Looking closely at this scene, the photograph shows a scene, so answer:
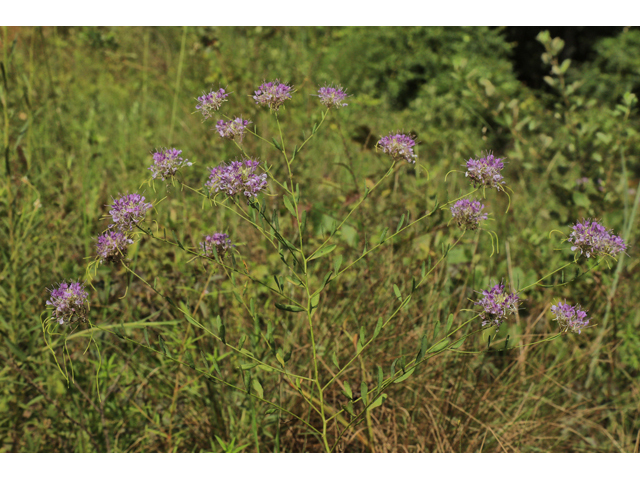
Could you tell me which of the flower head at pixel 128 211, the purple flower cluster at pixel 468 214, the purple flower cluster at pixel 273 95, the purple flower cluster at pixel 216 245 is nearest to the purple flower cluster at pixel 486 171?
the purple flower cluster at pixel 468 214

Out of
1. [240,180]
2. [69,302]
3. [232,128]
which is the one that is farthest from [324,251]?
[69,302]

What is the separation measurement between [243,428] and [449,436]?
2.18ft

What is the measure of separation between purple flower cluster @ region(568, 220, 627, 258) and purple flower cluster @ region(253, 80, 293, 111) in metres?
0.68

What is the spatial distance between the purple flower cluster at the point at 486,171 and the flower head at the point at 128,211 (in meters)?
0.67

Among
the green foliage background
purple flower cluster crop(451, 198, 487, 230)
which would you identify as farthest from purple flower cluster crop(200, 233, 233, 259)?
purple flower cluster crop(451, 198, 487, 230)

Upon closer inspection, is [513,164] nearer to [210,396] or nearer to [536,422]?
[536,422]

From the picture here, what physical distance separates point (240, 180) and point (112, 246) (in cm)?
30

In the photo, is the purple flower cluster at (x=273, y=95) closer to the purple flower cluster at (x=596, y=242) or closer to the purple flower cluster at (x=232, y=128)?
the purple flower cluster at (x=232, y=128)

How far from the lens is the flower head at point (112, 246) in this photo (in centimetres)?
Answer: 98

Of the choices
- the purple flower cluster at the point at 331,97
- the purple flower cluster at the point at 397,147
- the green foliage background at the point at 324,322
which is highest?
the purple flower cluster at the point at 331,97

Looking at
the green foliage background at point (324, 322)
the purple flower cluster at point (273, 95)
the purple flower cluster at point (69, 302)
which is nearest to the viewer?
the purple flower cluster at point (69, 302)

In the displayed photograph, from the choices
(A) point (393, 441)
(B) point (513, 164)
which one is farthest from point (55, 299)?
(B) point (513, 164)

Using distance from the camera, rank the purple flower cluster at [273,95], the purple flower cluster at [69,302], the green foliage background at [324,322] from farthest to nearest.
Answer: the green foliage background at [324,322]
the purple flower cluster at [273,95]
the purple flower cluster at [69,302]

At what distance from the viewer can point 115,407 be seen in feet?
5.14
